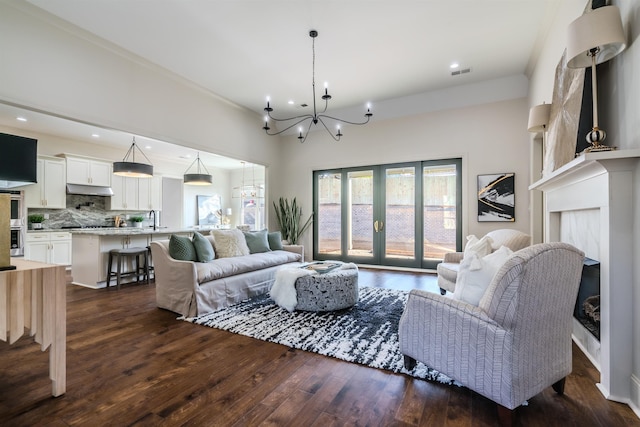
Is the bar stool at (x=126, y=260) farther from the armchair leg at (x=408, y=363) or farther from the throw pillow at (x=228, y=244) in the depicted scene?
the armchair leg at (x=408, y=363)

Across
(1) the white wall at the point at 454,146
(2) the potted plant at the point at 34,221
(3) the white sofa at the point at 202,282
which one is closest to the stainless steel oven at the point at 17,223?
(2) the potted plant at the point at 34,221

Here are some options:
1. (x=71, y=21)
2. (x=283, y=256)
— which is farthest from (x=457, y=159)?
(x=71, y=21)

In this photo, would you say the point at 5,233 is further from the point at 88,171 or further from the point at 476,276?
the point at 88,171

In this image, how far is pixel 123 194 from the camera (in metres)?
7.61

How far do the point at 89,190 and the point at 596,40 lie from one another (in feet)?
29.2

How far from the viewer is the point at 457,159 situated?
5484mm

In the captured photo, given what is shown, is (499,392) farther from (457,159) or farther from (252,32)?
(457,159)

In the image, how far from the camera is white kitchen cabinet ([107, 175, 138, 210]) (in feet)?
24.4

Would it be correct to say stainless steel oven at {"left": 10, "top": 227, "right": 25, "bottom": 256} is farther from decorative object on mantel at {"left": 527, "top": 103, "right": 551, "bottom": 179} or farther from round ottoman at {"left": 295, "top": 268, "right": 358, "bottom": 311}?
decorative object on mantel at {"left": 527, "top": 103, "right": 551, "bottom": 179}

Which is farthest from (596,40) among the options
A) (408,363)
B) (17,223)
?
(17,223)

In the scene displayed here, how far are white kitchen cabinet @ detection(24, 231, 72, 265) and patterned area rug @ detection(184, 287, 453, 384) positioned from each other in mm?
5138

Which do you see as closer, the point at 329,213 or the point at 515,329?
the point at 515,329

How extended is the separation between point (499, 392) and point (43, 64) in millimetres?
5119

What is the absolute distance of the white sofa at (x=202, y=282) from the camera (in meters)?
3.28
